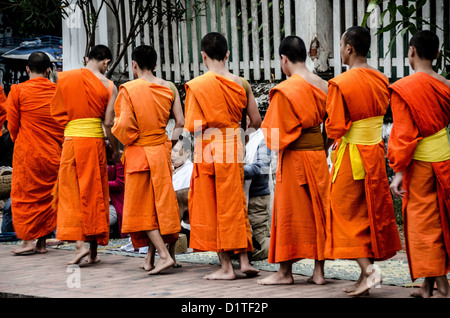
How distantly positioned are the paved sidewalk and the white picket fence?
3137 mm

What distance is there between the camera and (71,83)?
7016 millimetres

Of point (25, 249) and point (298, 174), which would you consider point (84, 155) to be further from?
point (298, 174)

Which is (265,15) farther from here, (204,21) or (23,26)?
(23,26)

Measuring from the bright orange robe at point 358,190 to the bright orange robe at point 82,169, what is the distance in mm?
2588

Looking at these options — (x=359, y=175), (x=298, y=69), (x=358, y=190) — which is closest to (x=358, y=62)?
(x=298, y=69)

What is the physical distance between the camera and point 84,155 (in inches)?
276

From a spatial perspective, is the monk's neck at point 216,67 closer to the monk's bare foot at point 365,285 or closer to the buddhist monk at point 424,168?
the buddhist monk at point 424,168

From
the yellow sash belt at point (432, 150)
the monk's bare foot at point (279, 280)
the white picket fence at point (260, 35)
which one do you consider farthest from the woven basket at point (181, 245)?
the yellow sash belt at point (432, 150)

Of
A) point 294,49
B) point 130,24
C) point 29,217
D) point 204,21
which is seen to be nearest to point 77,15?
point 130,24

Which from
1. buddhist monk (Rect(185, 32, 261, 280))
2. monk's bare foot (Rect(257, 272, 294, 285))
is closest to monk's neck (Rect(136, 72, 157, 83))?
buddhist monk (Rect(185, 32, 261, 280))

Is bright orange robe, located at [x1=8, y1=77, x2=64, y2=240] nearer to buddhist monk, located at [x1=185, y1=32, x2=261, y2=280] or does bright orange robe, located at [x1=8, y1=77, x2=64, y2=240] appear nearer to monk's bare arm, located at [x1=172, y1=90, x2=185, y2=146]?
monk's bare arm, located at [x1=172, y1=90, x2=185, y2=146]

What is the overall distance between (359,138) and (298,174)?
61 cm

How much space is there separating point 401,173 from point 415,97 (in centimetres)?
56

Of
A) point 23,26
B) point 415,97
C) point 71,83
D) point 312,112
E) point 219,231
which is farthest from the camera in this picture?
point 23,26
